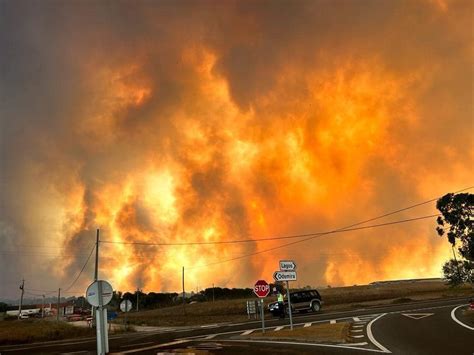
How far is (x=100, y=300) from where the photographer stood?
32.2 feet

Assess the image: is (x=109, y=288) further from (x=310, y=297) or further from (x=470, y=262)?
(x=470, y=262)

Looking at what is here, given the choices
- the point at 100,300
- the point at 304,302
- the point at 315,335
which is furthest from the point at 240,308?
the point at 100,300

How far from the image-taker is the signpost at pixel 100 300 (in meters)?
9.66

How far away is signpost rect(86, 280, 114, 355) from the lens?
9.66m

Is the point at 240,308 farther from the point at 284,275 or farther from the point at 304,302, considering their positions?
the point at 284,275

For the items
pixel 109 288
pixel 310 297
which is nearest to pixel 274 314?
pixel 310 297

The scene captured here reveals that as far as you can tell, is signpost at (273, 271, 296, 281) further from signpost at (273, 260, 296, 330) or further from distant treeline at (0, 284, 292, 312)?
distant treeline at (0, 284, 292, 312)

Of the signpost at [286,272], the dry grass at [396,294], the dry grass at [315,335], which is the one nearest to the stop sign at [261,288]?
the signpost at [286,272]

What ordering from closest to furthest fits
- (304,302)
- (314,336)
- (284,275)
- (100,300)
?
(100,300), (314,336), (284,275), (304,302)

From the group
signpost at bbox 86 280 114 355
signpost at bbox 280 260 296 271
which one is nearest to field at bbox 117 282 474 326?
signpost at bbox 280 260 296 271

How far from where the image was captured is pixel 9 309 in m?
148

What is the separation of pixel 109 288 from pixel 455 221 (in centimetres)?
5800

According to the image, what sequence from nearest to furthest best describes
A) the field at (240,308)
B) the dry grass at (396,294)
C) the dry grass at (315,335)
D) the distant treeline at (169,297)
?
the dry grass at (315,335) → the field at (240,308) → the dry grass at (396,294) → the distant treeline at (169,297)

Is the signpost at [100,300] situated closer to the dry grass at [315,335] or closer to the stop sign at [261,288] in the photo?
the dry grass at [315,335]
